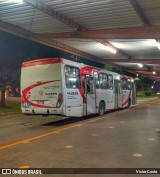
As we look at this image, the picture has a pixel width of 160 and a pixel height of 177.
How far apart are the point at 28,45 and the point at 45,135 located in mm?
17526

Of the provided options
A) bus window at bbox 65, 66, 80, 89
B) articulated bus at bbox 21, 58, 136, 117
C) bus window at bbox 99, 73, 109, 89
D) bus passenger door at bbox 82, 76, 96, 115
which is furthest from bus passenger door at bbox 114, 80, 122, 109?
bus window at bbox 65, 66, 80, 89

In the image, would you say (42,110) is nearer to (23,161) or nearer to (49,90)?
(49,90)

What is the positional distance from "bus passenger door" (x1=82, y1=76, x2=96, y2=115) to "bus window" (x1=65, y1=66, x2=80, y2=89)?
2.91 ft

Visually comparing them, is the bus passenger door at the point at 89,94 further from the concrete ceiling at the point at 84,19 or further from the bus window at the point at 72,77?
the concrete ceiling at the point at 84,19

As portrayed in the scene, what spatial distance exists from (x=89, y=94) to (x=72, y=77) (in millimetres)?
2418

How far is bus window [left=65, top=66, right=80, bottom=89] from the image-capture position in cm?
1366

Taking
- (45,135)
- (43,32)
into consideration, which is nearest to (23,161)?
(45,135)

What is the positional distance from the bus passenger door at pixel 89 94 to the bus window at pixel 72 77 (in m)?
0.89

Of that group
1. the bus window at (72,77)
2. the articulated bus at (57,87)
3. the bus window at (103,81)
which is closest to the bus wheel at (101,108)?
the bus window at (103,81)

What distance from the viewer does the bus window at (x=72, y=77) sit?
13.7 m

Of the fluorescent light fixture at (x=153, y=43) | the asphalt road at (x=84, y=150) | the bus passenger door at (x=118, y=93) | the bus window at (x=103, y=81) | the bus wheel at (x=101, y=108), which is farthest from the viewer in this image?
the bus passenger door at (x=118, y=93)

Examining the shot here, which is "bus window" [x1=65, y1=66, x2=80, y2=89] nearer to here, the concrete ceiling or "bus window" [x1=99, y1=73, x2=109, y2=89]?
the concrete ceiling

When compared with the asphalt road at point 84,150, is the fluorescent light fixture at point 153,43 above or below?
above

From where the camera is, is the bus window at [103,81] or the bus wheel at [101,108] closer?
the bus wheel at [101,108]
